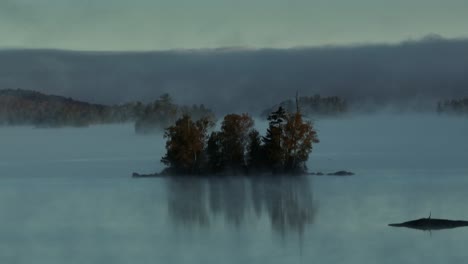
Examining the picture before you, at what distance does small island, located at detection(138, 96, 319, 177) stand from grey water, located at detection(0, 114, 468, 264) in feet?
4.43

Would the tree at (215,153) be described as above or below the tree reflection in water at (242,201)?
above

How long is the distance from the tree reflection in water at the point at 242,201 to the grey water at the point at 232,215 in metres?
0.05

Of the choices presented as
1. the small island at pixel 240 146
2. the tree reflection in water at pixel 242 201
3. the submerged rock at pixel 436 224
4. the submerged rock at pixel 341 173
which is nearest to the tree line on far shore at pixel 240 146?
the small island at pixel 240 146

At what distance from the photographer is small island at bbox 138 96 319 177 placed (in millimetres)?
51812

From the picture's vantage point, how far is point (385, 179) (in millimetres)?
54812

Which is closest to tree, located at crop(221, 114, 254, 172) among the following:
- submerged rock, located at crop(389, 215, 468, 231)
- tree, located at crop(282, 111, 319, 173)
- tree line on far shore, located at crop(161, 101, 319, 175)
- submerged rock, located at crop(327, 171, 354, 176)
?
tree line on far shore, located at crop(161, 101, 319, 175)

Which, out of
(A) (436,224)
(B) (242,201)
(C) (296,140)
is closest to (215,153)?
(C) (296,140)

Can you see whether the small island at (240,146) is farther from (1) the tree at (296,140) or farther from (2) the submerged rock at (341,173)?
(2) the submerged rock at (341,173)

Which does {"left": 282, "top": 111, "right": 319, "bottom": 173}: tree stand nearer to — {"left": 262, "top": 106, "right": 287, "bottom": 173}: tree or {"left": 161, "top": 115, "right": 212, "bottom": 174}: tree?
{"left": 262, "top": 106, "right": 287, "bottom": 173}: tree

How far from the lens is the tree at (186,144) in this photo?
5231 cm

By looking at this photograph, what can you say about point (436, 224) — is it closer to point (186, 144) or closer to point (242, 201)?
point (242, 201)

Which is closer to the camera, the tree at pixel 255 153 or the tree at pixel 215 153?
the tree at pixel 255 153

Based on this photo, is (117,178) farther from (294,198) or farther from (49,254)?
(49,254)

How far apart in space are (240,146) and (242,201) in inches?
422
